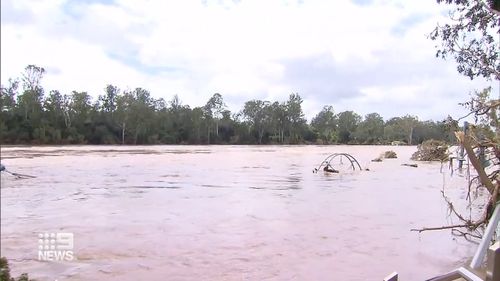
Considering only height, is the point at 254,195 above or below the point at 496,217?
below

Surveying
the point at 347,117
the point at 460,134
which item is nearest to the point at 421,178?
the point at 460,134

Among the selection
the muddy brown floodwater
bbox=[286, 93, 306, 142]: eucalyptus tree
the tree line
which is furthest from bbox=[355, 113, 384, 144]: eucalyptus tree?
the muddy brown floodwater

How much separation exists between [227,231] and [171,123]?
74332mm

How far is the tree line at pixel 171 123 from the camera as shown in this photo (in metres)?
61.0

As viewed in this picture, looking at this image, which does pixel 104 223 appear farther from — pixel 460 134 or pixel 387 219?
pixel 460 134

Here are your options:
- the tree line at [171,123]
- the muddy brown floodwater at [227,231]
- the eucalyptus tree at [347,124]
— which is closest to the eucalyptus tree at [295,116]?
the tree line at [171,123]

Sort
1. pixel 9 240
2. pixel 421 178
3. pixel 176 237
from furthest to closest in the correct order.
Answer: pixel 421 178, pixel 176 237, pixel 9 240

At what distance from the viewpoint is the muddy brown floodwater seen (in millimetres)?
7543

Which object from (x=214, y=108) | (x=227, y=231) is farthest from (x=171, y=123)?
(x=227, y=231)

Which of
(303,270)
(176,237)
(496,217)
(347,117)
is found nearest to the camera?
A: (496,217)

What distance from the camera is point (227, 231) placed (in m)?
10.5

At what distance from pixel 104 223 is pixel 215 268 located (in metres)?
4.54

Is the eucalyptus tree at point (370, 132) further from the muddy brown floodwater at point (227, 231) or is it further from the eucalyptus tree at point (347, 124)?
the muddy brown floodwater at point (227, 231)

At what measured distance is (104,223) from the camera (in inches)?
436
